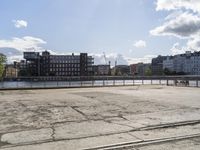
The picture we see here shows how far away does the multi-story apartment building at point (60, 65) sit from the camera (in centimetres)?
16288

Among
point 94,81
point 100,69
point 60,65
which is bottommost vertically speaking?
point 94,81

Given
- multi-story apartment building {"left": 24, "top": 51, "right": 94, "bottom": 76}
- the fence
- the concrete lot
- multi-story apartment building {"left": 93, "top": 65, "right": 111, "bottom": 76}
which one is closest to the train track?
the concrete lot

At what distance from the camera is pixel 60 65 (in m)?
164

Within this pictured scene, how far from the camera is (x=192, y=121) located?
34.4ft

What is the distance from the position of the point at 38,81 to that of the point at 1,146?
144 ft

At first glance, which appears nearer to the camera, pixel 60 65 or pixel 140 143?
pixel 140 143

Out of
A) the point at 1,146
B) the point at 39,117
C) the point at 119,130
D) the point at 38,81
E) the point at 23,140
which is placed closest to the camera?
the point at 1,146

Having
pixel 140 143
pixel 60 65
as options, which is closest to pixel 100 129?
pixel 140 143

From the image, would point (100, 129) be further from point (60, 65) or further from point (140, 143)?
point (60, 65)

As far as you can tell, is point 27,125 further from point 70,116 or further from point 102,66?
point 102,66

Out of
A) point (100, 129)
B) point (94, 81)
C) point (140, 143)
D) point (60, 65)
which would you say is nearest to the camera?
point (140, 143)

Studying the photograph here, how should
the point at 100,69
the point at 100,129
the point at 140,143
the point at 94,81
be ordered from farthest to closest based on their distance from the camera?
the point at 100,69, the point at 94,81, the point at 100,129, the point at 140,143

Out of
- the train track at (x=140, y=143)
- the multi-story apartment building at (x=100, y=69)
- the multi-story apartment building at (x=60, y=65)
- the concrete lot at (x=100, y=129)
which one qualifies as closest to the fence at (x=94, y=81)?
the concrete lot at (x=100, y=129)

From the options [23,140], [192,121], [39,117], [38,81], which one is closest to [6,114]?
[39,117]
